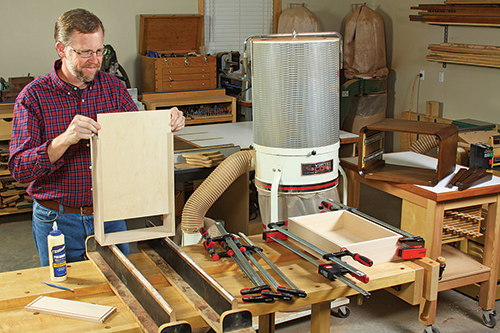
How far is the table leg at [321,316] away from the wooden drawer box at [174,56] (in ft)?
13.5

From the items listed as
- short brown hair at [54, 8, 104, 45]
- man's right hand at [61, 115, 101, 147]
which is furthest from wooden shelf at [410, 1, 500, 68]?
man's right hand at [61, 115, 101, 147]

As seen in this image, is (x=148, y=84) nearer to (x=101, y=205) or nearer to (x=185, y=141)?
(x=185, y=141)

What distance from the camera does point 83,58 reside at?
65.4 inches

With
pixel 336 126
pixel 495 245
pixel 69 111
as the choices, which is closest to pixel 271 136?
pixel 336 126

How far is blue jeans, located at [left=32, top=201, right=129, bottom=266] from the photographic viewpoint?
71.8 inches

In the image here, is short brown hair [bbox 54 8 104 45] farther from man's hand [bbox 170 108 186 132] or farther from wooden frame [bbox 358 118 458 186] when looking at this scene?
wooden frame [bbox 358 118 458 186]

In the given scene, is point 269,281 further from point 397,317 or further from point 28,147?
point 397,317

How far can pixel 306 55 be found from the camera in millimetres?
2143

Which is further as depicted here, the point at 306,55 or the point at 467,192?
the point at 467,192

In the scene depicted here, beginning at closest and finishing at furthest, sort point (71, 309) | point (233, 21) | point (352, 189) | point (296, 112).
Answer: point (71, 309) < point (296, 112) < point (352, 189) < point (233, 21)

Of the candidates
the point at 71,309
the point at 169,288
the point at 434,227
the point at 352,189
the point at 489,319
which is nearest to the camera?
the point at 71,309

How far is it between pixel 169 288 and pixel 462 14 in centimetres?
435

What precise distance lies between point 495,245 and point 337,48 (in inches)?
55.3

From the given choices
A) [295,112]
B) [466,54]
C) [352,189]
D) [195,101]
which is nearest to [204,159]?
[352,189]
